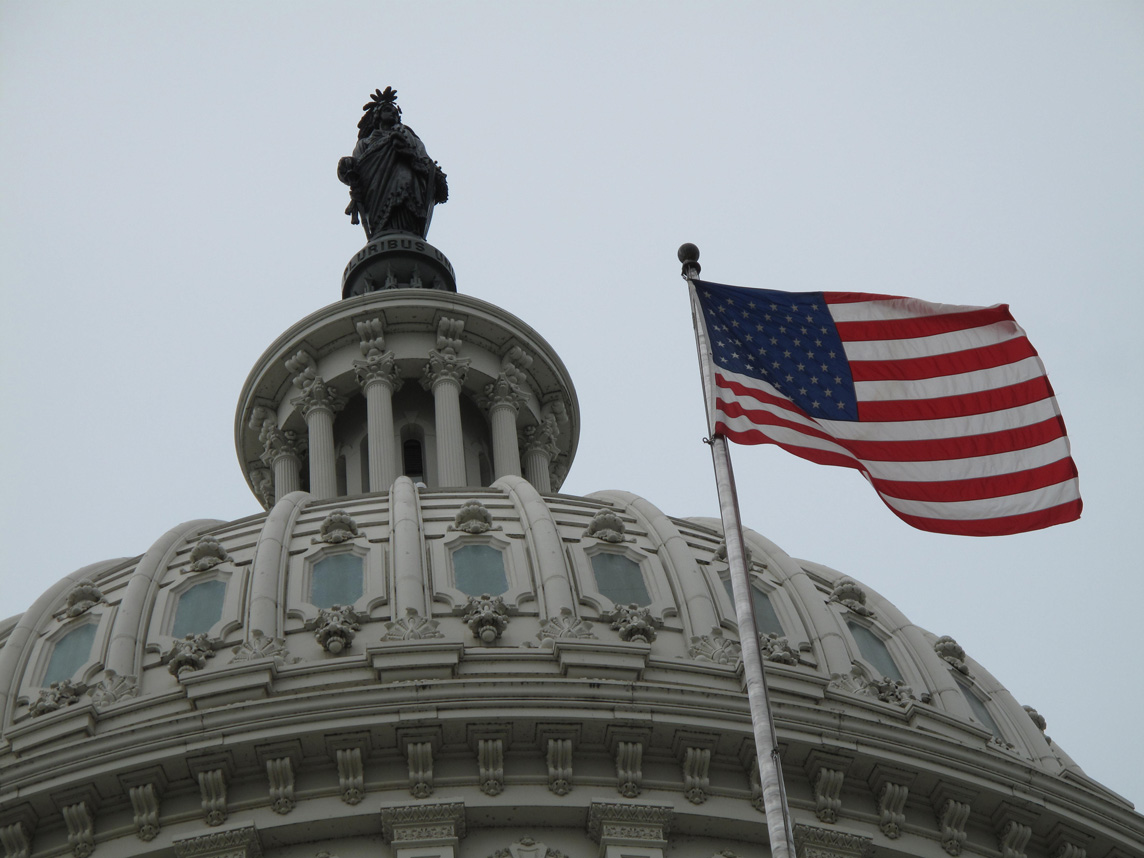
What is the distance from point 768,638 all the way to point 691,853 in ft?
20.2

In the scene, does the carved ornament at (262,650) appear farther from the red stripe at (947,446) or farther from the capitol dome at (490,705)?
the red stripe at (947,446)

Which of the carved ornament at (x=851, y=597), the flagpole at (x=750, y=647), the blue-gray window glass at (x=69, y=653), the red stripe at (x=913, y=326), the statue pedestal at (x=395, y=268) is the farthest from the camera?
the statue pedestal at (x=395, y=268)

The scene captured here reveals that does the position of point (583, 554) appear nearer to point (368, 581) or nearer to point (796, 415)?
point (368, 581)

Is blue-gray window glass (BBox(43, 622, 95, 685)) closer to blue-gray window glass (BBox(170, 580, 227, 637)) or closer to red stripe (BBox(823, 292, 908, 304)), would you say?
blue-gray window glass (BBox(170, 580, 227, 637))

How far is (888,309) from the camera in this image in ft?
95.4

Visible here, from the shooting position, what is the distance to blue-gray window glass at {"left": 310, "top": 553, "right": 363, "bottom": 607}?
126 feet

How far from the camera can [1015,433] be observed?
28.2 metres

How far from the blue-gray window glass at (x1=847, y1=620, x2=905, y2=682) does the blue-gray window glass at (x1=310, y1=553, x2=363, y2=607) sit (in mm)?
10005

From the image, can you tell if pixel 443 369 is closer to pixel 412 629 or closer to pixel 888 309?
pixel 412 629

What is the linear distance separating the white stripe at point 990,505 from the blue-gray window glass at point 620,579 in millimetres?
11860

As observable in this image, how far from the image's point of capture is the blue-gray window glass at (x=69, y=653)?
3875cm

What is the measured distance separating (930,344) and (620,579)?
→ 1228cm

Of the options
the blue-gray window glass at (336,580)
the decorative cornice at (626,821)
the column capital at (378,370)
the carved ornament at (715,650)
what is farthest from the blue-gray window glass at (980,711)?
the column capital at (378,370)

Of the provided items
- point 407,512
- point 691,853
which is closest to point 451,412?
point 407,512
